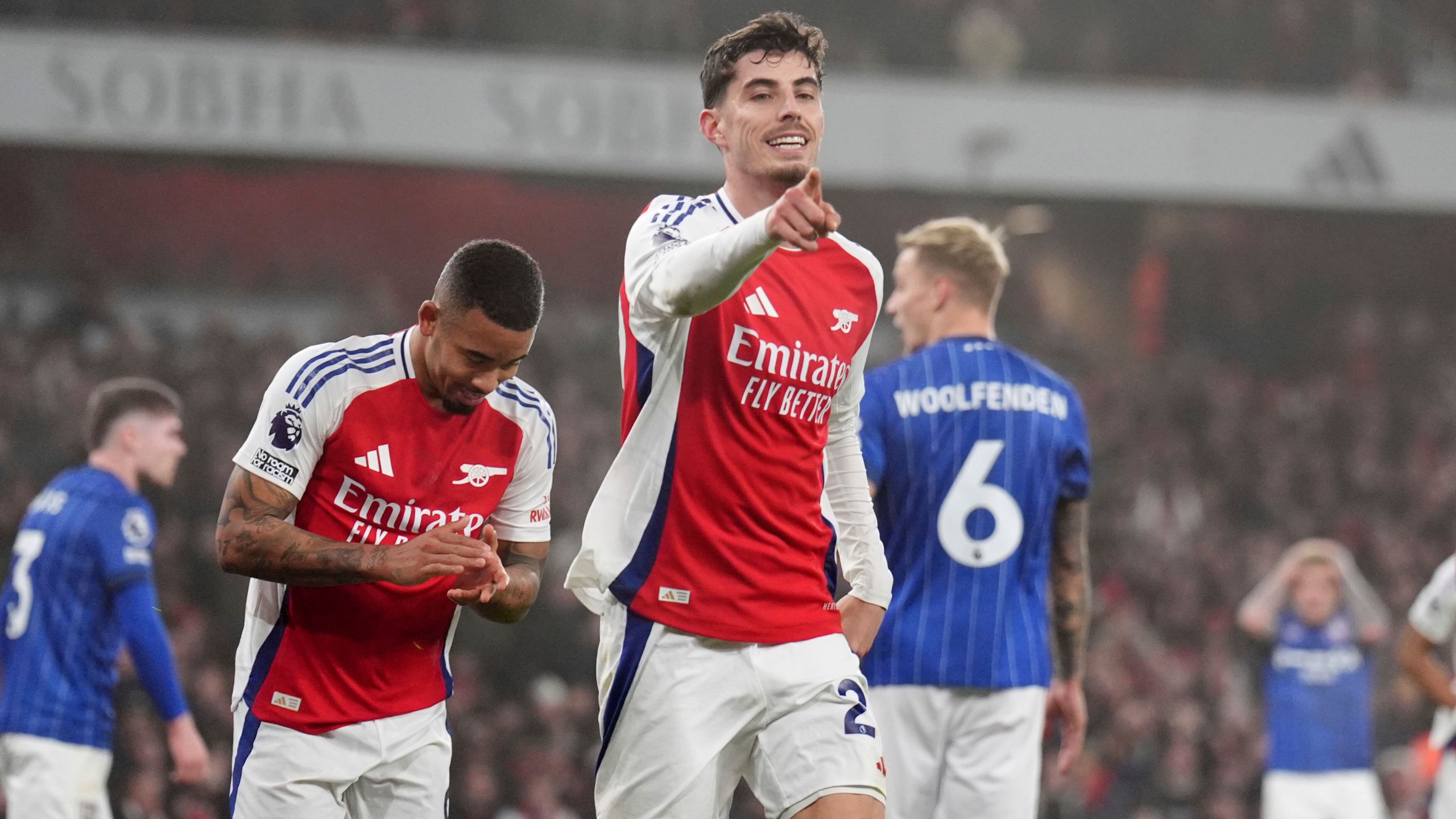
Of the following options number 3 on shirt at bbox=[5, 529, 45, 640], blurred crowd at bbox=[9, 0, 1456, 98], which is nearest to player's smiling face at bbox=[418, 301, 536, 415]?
number 3 on shirt at bbox=[5, 529, 45, 640]

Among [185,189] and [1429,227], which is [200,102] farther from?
[1429,227]

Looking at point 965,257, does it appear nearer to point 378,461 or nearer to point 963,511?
point 963,511

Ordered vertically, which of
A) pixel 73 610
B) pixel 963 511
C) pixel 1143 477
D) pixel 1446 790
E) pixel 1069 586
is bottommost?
pixel 1446 790

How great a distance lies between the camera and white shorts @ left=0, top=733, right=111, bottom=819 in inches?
222

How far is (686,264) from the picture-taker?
290cm

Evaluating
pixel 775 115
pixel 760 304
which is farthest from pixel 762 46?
pixel 760 304

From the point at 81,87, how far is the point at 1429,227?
18.4 metres

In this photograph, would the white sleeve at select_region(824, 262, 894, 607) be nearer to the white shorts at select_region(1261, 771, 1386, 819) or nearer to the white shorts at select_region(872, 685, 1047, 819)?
the white shorts at select_region(872, 685, 1047, 819)

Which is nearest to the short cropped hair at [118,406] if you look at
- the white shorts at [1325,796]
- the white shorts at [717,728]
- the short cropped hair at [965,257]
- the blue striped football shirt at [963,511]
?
the blue striped football shirt at [963,511]

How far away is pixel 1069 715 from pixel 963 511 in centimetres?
81

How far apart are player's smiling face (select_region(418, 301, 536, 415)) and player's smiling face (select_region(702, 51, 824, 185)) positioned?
2.09ft

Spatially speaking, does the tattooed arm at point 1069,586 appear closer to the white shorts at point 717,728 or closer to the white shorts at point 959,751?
the white shorts at point 959,751

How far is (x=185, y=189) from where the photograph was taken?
67.5 ft

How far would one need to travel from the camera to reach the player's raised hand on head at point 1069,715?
496 centimetres
